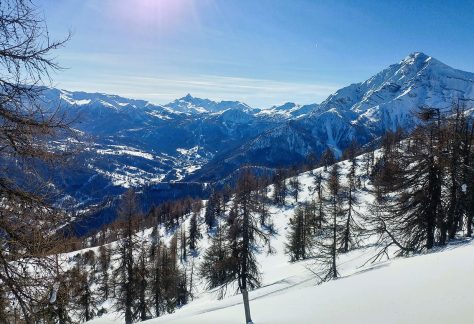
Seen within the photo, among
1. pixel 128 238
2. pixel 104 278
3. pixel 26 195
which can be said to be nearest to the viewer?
pixel 26 195

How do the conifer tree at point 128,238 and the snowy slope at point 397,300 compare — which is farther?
the conifer tree at point 128,238

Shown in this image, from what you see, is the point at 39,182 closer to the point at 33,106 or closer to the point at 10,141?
the point at 10,141

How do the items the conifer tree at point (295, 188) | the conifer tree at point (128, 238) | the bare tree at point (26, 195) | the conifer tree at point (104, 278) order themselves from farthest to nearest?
the conifer tree at point (295, 188) → the conifer tree at point (104, 278) → the conifer tree at point (128, 238) → the bare tree at point (26, 195)

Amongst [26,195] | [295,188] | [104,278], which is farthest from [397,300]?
[295,188]

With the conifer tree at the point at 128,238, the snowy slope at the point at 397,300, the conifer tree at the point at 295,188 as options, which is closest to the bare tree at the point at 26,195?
the snowy slope at the point at 397,300

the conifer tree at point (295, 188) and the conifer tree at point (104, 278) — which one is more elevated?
the conifer tree at point (295, 188)

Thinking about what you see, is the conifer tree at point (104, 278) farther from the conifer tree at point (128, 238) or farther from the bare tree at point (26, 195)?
the bare tree at point (26, 195)

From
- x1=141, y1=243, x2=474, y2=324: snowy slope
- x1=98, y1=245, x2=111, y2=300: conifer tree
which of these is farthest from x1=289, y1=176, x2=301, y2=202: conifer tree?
x1=141, y1=243, x2=474, y2=324: snowy slope

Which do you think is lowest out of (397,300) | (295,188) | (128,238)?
(397,300)

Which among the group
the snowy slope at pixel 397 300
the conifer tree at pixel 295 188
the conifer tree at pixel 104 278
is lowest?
the conifer tree at pixel 104 278

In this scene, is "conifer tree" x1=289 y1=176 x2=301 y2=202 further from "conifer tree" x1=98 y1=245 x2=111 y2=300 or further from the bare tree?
the bare tree

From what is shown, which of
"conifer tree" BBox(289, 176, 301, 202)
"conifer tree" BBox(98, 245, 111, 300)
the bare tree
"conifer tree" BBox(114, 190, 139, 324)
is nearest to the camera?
the bare tree

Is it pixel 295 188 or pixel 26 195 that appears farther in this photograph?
pixel 295 188

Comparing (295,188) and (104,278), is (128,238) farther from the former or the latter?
(295,188)
